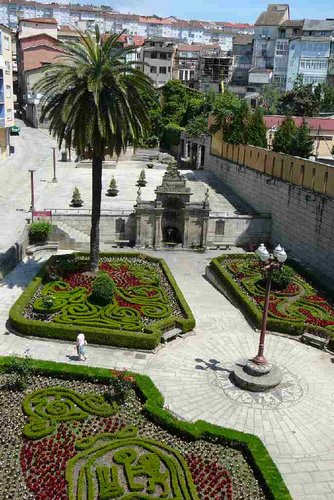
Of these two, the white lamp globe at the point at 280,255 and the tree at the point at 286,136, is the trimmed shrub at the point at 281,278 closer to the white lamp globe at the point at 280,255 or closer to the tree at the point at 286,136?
the white lamp globe at the point at 280,255

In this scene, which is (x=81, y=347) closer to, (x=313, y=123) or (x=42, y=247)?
(x=42, y=247)

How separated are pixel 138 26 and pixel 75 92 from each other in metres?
156

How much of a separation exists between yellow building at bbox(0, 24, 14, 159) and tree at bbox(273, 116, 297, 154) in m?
31.0

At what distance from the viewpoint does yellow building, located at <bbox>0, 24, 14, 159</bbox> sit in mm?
54153

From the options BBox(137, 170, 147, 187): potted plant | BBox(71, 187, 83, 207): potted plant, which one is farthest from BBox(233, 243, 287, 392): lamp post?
BBox(137, 170, 147, 187): potted plant

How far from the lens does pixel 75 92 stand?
992 inches

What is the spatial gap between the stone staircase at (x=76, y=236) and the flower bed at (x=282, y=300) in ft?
33.0

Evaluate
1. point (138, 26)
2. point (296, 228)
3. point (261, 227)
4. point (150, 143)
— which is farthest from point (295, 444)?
point (138, 26)

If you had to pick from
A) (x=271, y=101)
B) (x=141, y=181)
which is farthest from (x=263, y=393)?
(x=271, y=101)

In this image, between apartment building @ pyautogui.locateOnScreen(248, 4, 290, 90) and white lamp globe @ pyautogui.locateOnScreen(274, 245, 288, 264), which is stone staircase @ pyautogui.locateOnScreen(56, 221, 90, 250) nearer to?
white lamp globe @ pyautogui.locateOnScreen(274, 245, 288, 264)

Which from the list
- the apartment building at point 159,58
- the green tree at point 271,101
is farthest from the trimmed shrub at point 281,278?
the apartment building at point 159,58

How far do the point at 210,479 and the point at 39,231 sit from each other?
78.6 feet

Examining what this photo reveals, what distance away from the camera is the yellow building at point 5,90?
54153 millimetres

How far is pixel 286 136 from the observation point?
4284 cm
